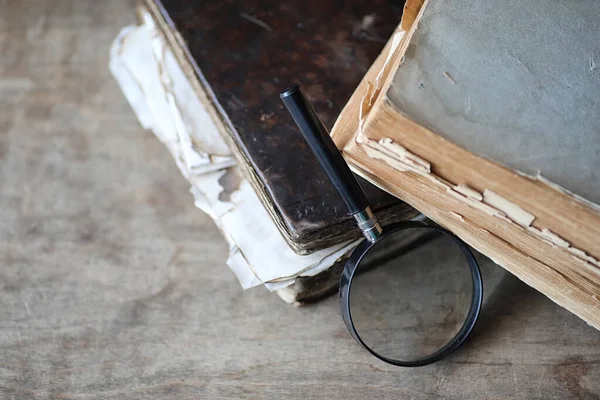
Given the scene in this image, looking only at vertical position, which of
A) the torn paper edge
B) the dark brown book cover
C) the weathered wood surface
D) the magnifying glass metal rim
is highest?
the torn paper edge

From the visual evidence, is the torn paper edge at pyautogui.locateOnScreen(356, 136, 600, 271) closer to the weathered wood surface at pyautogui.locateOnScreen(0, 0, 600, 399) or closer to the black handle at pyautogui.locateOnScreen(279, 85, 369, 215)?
the black handle at pyautogui.locateOnScreen(279, 85, 369, 215)

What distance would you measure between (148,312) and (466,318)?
380 mm

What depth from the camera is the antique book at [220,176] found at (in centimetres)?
79

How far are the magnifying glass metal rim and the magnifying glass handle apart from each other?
4 cm

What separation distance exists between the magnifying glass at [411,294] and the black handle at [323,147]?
1.7 inches

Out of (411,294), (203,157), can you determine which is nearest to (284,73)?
(203,157)

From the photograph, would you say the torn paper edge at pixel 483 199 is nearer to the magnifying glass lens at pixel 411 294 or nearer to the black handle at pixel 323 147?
the black handle at pixel 323 147

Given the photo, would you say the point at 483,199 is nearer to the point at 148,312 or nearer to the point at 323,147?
the point at 323,147

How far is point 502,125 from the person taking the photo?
2.04 feet

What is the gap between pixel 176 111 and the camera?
91cm

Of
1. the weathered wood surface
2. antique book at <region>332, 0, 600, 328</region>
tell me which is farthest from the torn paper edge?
the weathered wood surface

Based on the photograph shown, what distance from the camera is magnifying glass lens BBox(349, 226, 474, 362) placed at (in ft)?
2.71

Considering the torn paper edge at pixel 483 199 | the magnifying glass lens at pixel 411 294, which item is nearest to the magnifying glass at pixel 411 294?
the magnifying glass lens at pixel 411 294

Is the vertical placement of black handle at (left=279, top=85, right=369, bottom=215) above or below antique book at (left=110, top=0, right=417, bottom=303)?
above
